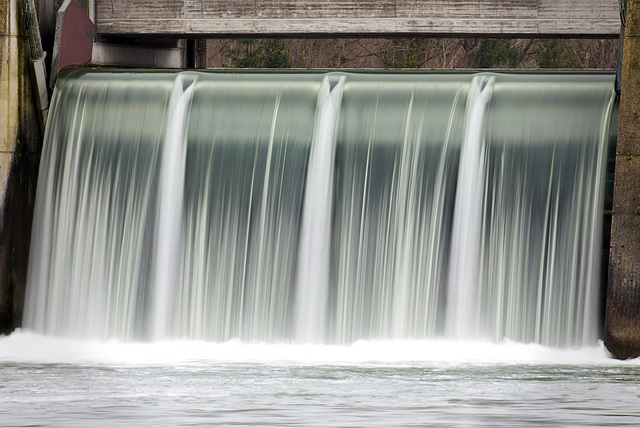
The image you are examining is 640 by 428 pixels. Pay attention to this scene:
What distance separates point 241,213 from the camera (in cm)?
1145

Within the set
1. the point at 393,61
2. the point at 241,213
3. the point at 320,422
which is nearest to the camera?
the point at 320,422

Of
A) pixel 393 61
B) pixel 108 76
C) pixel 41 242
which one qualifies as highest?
pixel 393 61

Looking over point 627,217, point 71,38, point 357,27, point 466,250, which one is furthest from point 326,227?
point 71,38

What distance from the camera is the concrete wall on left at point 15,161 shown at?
1177cm

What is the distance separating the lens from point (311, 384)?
9.16m

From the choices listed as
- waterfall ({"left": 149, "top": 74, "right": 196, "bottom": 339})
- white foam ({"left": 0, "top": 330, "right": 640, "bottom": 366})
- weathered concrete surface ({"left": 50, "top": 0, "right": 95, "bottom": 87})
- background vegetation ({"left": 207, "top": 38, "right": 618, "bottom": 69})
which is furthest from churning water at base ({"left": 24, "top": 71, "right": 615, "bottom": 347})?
background vegetation ({"left": 207, "top": 38, "right": 618, "bottom": 69})

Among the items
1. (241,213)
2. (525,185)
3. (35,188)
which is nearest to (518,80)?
(525,185)

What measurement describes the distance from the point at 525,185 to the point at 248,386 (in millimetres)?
3420

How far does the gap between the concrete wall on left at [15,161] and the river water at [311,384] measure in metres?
0.47

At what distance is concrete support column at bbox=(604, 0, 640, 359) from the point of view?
999 centimetres

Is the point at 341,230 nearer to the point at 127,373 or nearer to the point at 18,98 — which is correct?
the point at 127,373

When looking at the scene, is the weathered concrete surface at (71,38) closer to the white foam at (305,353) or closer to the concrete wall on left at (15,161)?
the concrete wall on left at (15,161)

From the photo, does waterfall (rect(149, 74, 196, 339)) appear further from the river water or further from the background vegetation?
the background vegetation

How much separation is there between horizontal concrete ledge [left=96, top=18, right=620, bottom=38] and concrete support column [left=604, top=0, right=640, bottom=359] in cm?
299
